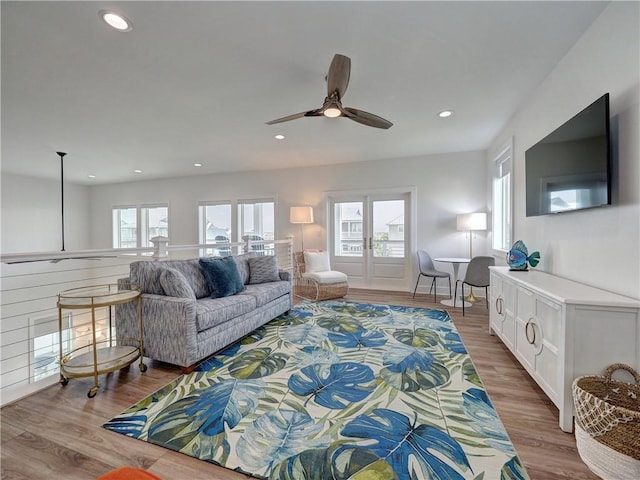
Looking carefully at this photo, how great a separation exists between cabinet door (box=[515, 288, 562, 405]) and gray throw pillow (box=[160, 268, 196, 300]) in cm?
267

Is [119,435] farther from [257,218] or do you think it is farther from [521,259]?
[257,218]

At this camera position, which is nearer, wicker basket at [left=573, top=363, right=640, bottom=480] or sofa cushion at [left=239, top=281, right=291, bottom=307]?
wicker basket at [left=573, top=363, right=640, bottom=480]

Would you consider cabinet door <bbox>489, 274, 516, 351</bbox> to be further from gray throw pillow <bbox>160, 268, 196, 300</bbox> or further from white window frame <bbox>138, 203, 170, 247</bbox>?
white window frame <bbox>138, 203, 170, 247</bbox>

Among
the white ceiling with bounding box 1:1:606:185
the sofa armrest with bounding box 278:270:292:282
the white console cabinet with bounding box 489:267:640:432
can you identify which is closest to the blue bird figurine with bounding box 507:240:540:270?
the white console cabinet with bounding box 489:267:640:432

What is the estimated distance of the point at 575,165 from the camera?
201 centimetres

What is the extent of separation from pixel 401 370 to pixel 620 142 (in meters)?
2.18

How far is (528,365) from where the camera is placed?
80.4 inches

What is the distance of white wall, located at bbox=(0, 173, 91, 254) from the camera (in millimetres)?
6031

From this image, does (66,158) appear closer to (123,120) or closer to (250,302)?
(123,120)

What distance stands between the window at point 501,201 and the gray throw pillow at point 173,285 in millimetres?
4159

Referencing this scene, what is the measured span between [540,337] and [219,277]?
2.86 meters

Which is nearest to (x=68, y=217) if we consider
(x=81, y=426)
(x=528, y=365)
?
(x=81, y=426)

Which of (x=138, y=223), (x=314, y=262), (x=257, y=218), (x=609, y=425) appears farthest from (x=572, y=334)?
(x=138, y=223)

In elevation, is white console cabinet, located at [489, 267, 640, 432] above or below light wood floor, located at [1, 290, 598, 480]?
above
